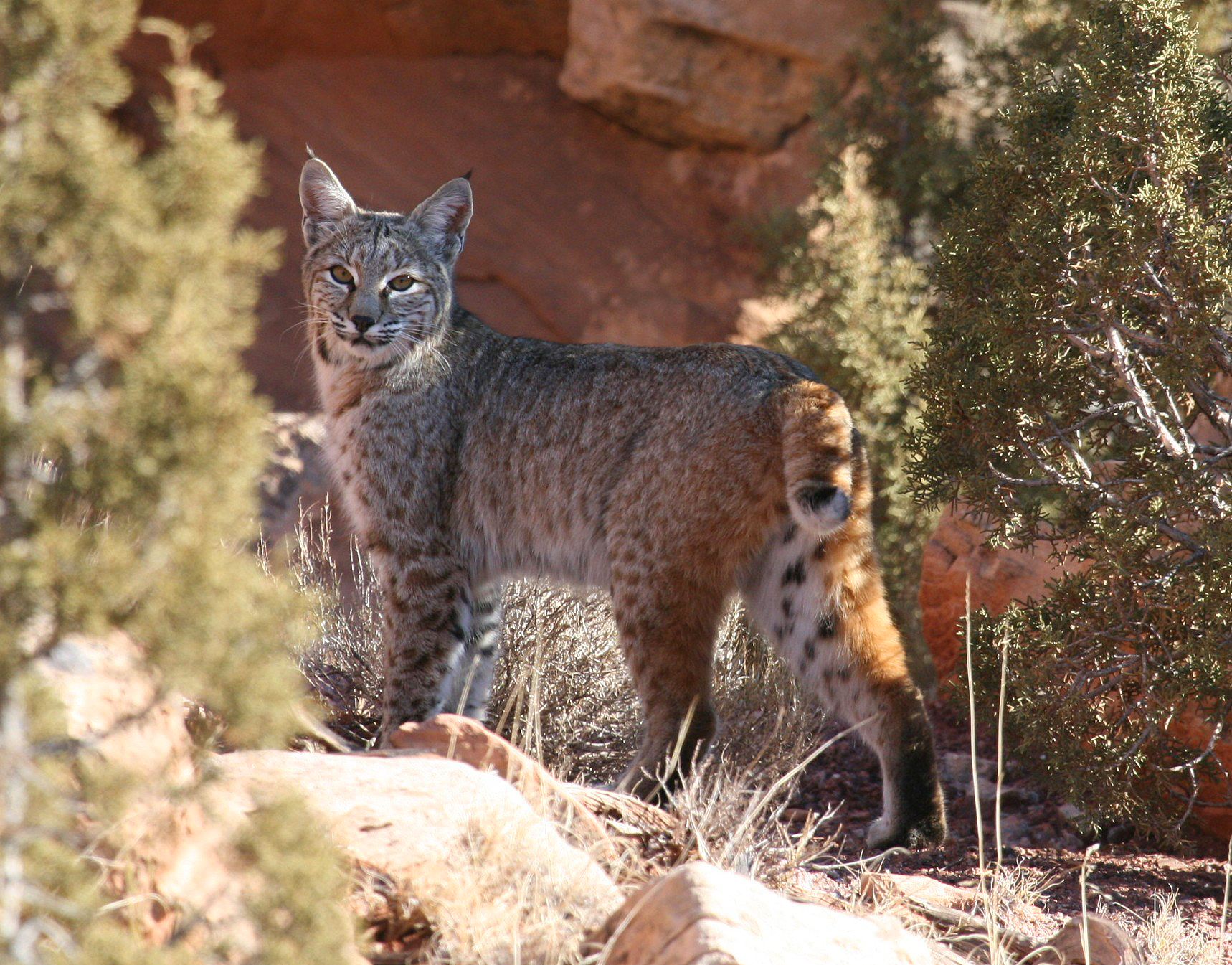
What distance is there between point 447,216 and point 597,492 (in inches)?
66.2

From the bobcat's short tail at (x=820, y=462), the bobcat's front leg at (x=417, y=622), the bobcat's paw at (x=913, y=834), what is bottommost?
the bobcat's paw at (x=913, y=834)

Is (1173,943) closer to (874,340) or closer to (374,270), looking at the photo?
(374,270)

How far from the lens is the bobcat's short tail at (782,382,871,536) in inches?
161

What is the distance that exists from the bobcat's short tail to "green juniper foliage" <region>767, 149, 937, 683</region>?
2498 mm

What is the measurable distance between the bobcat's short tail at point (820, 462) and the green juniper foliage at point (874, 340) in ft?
8.20

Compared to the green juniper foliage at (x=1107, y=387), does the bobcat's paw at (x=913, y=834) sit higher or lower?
lower

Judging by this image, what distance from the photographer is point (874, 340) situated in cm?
739

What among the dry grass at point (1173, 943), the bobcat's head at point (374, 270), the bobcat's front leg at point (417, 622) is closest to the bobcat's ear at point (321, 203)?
the bobcat's head at point (374, 270)

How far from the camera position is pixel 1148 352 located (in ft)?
14.9

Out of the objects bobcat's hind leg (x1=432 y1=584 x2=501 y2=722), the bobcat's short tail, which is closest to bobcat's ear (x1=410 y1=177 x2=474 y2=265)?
bobcat's hind leg (x1=432 y1=584 x2=501 y2=722)

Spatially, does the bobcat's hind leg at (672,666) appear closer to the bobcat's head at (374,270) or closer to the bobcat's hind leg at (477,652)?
the bobcat's hind leg at (477,652)

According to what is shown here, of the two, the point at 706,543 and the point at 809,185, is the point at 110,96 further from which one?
the point at 809,185

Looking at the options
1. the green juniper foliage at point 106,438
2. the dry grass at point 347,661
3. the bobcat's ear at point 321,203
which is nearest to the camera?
the green juniper foliage at point 106,438

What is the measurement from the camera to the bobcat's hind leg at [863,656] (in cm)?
446
